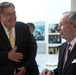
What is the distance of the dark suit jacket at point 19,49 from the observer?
2.01m

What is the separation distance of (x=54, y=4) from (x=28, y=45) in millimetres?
1492

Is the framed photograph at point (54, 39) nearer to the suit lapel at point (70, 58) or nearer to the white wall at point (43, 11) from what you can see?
the white wall at point (43, 11)

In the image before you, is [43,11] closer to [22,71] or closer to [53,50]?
[53,50]

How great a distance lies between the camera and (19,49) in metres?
2.12

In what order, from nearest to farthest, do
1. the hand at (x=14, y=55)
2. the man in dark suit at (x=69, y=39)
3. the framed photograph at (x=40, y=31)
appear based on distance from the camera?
the man in dark suit at (x=69, y=39)
the hand at (x=14, y=55)
the framed photograph at (x=40, y=31)

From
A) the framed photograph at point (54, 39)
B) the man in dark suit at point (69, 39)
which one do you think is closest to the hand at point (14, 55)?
the man in dark suit at point (69, 39)

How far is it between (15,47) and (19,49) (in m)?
0.06

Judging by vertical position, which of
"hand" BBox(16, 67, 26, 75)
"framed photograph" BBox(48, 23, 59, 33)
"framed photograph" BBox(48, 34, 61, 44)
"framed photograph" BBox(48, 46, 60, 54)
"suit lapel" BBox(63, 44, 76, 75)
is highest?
"suit lapel" BBox(63, 44, 76, 75)

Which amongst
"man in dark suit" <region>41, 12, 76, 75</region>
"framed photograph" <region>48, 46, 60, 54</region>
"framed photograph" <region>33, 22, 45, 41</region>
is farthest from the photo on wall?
"man in dark suit" <region>41, 12, 76, 75</region>

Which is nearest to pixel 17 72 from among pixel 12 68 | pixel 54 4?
pixel 12 68

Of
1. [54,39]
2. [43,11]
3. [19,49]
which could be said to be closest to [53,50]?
[54,39]

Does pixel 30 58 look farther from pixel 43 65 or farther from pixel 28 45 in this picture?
pixel 43 65

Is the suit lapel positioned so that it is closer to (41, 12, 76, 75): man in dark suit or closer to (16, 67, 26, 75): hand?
(41, 12, 76, 75): man in dark suit

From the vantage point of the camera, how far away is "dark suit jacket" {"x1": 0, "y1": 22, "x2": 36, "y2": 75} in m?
2.01
